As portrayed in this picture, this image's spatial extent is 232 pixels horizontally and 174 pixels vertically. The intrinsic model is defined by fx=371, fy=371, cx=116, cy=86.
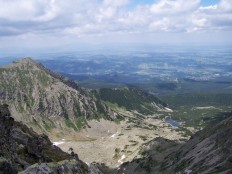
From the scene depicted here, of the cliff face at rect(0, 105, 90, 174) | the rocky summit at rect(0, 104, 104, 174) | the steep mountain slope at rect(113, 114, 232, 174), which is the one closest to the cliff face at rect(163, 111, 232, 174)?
the steep mountain slope at rect(113, 114, 232, 174)

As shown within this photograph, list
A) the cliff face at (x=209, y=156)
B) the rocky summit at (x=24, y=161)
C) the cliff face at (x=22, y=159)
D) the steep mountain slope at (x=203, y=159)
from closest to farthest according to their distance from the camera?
the rocky summit at (x=24, y=161) < the cliff face at (x=22, y=159) < the cliff face at (x=209, y=156) < the steep mountain slope at (x=203, y=159)

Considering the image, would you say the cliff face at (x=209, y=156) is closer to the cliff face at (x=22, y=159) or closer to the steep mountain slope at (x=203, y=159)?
the steep mountain slope at (x=203, y=159)

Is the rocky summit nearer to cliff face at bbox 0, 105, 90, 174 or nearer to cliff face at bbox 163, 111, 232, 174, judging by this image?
cliff face at bbox 0, 105, 90, 174

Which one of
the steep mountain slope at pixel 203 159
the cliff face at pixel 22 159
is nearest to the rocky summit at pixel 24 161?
the cliff face at pixel 22 159

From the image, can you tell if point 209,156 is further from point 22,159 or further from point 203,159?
point 22,159

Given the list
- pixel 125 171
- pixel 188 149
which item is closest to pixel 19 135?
pixel 188 149

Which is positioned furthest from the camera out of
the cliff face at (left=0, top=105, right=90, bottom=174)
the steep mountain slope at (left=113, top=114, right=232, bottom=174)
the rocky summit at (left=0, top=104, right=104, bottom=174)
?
the steep mountain slope at (left=113, top=114, right=232, bottom=174)

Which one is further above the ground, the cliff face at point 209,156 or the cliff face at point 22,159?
the cliff face at point 22,159

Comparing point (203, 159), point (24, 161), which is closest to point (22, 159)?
point (24, 161)

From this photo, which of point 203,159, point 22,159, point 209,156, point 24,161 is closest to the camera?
point 24,161

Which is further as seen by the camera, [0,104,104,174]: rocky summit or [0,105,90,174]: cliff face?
[0,105,90,174]: cliff face

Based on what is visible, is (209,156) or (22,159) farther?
(209,156)

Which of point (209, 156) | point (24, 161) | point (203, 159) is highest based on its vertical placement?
point (24, 161)
